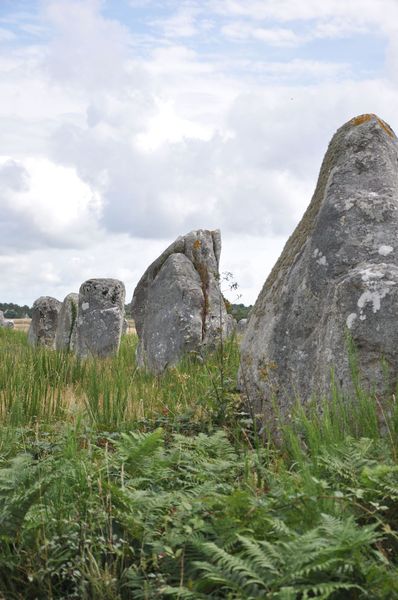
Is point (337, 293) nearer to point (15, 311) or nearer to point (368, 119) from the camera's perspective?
point (368, 119)

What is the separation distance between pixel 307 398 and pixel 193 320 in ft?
23.0

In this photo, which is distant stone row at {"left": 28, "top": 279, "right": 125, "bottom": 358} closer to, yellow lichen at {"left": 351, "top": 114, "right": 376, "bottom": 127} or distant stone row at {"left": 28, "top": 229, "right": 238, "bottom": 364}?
distant stone row at {"left": 28, "top": 229, "right": 238, "bottom": 364}

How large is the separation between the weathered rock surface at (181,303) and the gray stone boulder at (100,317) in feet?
11.3

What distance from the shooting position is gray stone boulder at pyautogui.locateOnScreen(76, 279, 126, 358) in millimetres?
18413

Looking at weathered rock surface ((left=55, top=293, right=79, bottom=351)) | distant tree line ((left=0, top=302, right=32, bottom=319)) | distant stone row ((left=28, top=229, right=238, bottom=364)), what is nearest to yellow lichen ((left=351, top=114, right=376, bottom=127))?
distant stone row ((left=28, top=229, right=238, bottom=364))

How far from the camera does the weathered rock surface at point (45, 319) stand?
Result: 23.8 meters

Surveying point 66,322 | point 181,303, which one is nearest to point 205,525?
point 181,303

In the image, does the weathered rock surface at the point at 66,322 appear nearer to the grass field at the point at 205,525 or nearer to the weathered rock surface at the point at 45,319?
the weathered rock surface at the point at 45,319

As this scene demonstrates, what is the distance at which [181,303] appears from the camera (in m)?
13.4

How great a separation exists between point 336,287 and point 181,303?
24.1 feet

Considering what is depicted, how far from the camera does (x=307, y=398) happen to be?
630 centimetres

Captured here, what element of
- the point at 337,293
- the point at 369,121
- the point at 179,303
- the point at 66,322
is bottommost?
the point at 337,293

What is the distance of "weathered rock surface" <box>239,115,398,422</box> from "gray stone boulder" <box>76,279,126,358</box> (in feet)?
36.0

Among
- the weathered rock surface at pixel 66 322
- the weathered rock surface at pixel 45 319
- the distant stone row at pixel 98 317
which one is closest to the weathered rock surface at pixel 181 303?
the distant stone row at pixel 98 317
